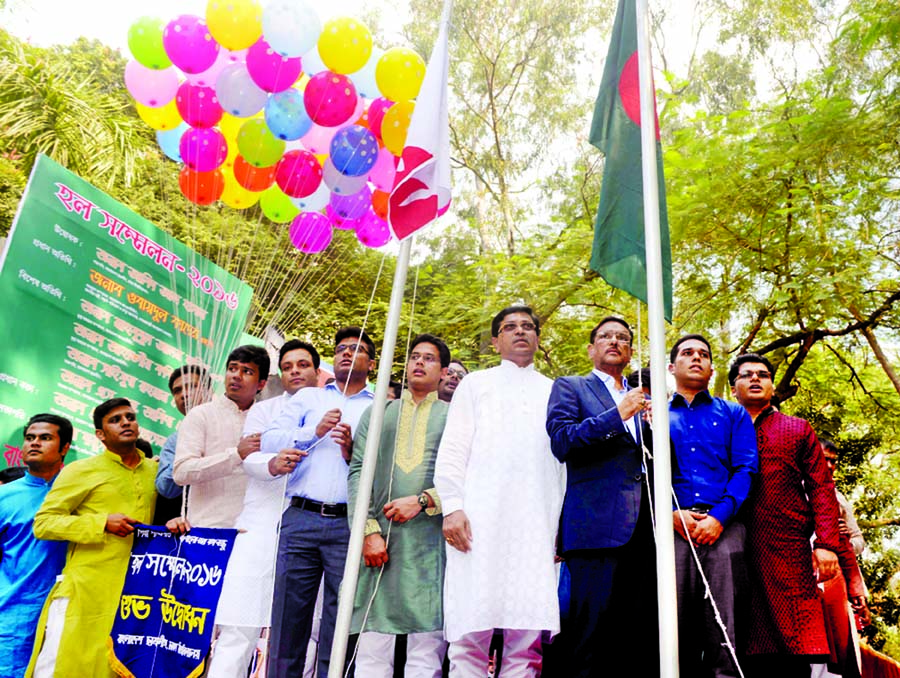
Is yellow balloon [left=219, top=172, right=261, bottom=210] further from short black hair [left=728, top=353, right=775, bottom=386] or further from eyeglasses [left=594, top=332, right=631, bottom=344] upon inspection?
short black hair [left=728, top=353, right=775, bottom=386]

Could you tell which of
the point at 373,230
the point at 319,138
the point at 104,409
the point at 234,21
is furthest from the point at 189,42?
the point at 104,409

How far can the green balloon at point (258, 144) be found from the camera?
488 cm

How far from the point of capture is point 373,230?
5293mm

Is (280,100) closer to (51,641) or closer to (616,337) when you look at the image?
(616,337)

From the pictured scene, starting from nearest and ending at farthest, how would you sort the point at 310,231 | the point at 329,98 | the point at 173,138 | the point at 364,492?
the point at 364,492, the point at 329,98, the point at 173,138, the point at 310,231

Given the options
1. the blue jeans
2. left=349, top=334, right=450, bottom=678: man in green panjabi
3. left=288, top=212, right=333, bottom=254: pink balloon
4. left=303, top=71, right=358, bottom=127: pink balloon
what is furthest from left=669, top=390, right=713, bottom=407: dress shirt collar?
left=288, top=212, right=333, bottom=254: pink balloon

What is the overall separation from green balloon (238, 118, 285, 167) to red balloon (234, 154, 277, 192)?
113 millimetres

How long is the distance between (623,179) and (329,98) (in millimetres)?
2064

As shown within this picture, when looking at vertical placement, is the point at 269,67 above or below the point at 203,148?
above

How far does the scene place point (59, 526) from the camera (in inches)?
166

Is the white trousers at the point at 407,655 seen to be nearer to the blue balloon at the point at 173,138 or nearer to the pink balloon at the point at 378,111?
the pink balloon at the point at 378,111

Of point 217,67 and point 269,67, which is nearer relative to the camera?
point 269,67

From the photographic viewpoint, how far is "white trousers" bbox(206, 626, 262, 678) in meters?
3.84

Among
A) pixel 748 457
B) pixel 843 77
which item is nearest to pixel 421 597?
pixel 748 457
